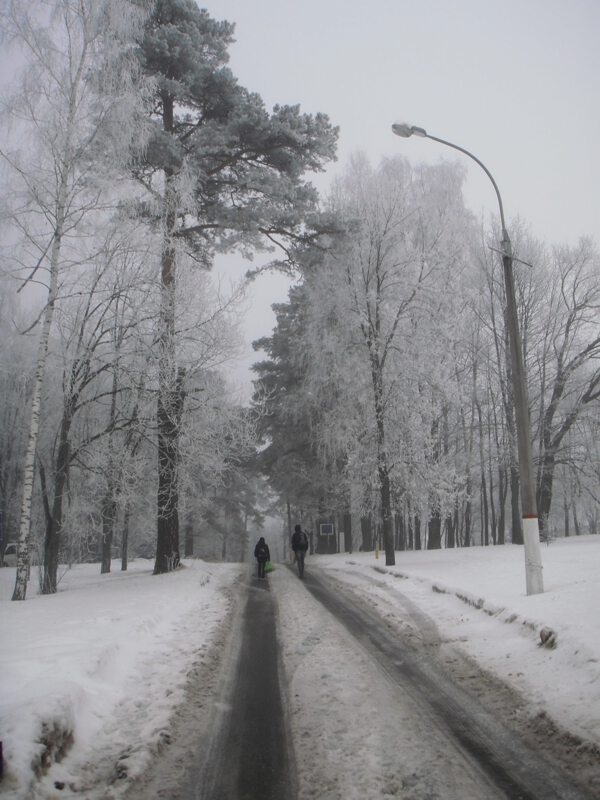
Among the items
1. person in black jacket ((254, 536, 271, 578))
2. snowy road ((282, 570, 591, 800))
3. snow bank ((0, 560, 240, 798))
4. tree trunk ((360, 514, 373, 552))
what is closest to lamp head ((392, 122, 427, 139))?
snowy road ((282, 570, 591, 800))

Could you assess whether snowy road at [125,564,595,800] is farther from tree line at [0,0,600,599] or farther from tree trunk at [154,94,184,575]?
tree trunk at [154,94,184,575]

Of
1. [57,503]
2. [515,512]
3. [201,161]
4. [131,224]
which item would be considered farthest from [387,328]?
[57,503]

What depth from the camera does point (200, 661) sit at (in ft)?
20.4

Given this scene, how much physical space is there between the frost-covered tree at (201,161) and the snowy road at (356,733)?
8533 millimetres

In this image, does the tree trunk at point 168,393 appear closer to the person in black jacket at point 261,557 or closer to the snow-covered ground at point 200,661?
the person in black jacket at point 261,557

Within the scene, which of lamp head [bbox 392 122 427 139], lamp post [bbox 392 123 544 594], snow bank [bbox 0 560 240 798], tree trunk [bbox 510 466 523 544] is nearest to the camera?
snow bank [bbox 0 560 240 798]

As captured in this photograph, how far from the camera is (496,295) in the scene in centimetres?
2344

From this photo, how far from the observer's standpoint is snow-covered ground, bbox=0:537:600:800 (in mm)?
3654

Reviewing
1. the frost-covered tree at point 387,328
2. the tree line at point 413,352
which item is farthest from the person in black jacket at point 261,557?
the tree line at point 413,352

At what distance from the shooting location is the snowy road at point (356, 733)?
3.26 meters

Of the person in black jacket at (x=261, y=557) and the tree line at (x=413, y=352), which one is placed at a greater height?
the tree line at (x=413, y=352)

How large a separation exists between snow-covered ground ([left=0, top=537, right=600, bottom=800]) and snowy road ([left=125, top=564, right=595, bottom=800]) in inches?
1.5

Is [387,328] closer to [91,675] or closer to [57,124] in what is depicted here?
[57,124]

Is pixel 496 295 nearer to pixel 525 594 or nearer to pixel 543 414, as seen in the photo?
pixel 543 414
